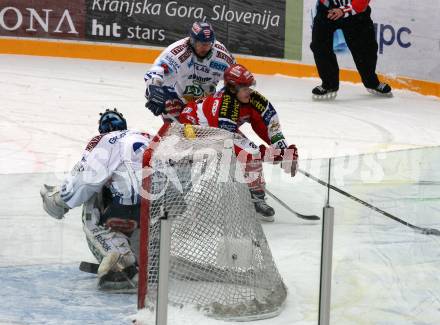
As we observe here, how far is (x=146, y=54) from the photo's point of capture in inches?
423

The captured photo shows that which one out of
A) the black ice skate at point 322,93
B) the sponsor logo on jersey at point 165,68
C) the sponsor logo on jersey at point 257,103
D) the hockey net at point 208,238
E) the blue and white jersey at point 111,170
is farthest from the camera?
the black ice skate at point 322,93

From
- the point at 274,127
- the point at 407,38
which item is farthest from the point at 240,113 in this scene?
the point at 407,38

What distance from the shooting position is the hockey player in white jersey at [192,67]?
265 inches

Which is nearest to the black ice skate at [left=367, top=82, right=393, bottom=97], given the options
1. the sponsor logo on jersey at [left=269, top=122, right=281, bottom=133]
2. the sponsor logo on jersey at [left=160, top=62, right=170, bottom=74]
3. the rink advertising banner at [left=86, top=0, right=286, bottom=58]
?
the rink advertising banner at [left=86, top=0, right=286, bottom=58]

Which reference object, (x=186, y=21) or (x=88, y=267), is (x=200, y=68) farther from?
(x=186, y=21)

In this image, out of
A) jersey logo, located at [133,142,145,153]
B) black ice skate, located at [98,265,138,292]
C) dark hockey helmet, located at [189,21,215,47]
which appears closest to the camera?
black ice skate, located at [98,265,138,292]

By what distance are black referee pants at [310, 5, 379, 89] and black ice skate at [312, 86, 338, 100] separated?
32mm

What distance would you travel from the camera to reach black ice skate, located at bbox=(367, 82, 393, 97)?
9.70 metres

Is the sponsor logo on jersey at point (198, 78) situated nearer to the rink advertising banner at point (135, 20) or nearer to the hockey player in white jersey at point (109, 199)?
the hockey player in white jersey at point (109, 199)

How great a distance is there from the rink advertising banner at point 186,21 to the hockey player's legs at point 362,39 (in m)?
0.92

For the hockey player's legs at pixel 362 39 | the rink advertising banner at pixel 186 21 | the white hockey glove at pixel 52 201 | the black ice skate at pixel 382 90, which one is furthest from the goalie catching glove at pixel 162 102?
the rink advertising banner at pixel 186 21

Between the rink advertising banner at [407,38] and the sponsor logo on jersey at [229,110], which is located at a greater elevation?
the rink advertising banner at [407,38]

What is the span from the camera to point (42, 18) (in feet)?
35.0

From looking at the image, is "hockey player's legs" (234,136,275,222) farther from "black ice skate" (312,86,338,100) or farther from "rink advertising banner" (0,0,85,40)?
"rink advertising banner" (0,0,85,40)
